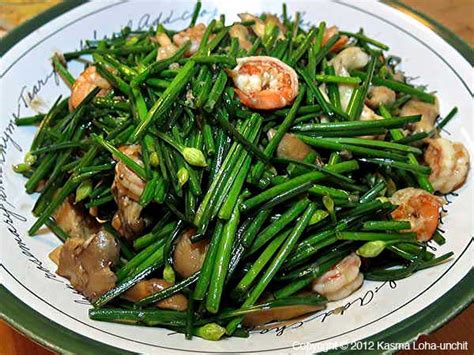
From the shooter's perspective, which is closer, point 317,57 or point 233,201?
point 233,201

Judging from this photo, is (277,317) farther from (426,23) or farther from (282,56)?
(426,23)

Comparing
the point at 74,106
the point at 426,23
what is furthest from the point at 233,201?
the point at 426,23

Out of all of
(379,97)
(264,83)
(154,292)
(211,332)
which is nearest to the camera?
(211,332)

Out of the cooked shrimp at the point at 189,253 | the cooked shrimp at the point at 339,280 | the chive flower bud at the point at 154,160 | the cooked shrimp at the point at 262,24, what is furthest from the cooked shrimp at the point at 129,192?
the cooked shrimp at the point at 262,24

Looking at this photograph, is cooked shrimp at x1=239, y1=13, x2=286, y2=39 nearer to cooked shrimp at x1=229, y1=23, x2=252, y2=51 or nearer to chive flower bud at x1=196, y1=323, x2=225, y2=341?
cooked shrimp at x1=229, y1=23, x2=252, y2=51

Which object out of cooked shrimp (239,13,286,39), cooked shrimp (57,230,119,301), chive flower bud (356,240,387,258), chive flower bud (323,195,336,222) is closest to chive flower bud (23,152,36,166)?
cooked shrimp (57,230,119,301)

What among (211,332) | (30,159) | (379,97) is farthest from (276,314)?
(30,159)

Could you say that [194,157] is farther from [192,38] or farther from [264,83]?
[192,38]
